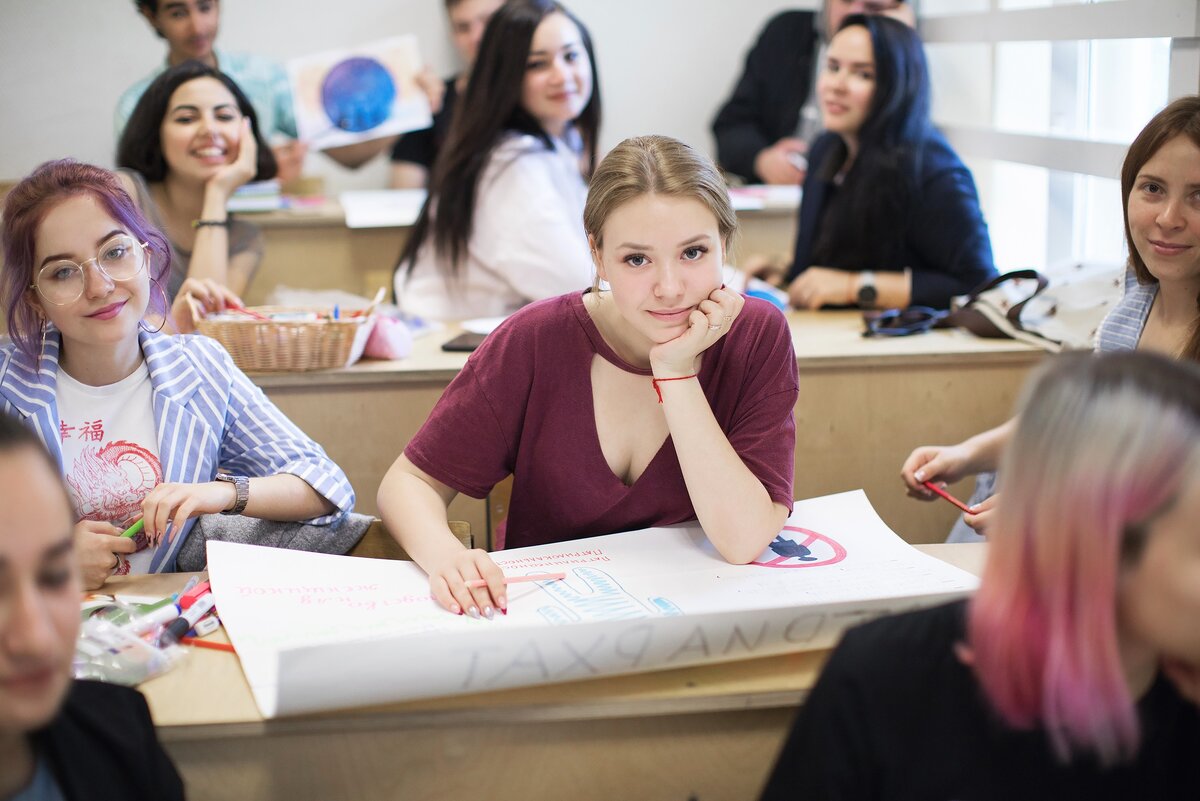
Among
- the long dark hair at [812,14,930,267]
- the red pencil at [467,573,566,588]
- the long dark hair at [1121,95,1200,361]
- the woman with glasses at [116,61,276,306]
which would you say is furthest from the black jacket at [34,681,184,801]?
the long dark hair at [812,14,930,267]

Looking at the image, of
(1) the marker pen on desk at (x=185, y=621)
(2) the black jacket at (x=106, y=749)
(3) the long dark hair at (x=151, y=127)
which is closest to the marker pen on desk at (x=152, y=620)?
(1) the marker pen on desk at (x=185, y=621)

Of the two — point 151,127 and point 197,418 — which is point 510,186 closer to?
point 151,127

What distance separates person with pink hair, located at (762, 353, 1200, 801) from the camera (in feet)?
2.55

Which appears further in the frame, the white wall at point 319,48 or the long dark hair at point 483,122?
the white wall at point 319,48

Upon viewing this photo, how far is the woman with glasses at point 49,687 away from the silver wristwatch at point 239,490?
0.51 meters

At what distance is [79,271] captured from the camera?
146 cm

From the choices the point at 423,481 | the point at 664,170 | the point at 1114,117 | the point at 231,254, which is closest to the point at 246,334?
the point at 231,254

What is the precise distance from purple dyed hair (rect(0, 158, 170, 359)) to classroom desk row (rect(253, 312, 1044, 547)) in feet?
2.67

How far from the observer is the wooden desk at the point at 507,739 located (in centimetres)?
104

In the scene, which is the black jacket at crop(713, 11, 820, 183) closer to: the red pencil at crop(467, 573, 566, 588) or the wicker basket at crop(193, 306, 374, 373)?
the wicker basket at crop(193, 306, 374, 373)

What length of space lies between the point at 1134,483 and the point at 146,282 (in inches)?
47.6

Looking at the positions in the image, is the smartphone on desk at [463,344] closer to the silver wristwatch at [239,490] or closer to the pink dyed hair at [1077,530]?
the silver wristwatch at [239,490]

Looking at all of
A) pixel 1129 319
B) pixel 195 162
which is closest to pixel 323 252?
pixel 195 162

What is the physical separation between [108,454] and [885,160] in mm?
1954
